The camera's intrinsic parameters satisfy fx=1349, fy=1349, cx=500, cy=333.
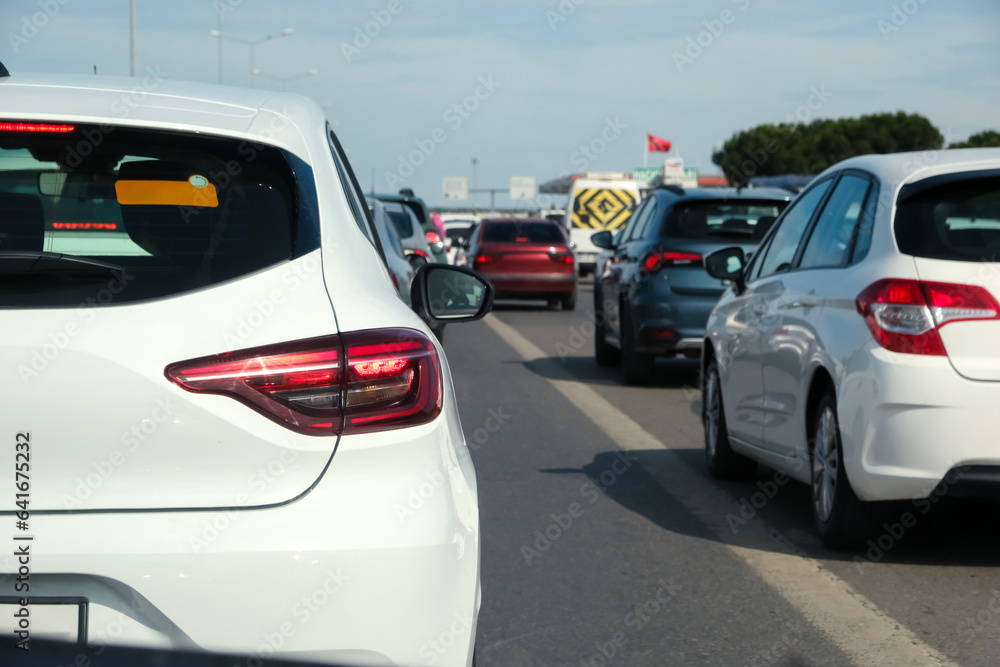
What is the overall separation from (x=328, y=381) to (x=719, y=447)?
16.8 ft

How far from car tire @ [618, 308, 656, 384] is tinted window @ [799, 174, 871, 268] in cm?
543

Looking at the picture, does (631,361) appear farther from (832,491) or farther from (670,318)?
(832,491)

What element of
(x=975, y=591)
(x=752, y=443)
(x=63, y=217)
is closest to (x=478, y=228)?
(x=752, y=443)

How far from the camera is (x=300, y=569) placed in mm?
2461

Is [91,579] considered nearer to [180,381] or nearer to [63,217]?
[180,381]

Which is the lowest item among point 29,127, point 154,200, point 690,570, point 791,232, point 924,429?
point 690,570

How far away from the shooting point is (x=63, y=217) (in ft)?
9.68

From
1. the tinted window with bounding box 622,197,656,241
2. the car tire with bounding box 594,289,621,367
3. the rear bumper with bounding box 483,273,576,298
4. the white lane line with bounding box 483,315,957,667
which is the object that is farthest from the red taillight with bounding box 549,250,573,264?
Answer: the white lane line with bounding box 483,315,957,667

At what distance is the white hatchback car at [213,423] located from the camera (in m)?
2.40

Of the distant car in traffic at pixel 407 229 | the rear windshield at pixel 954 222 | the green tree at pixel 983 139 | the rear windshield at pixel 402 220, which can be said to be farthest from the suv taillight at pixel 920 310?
the green tree at pixel 983 139

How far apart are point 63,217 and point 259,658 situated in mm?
1108

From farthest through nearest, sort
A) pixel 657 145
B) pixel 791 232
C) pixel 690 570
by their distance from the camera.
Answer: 1. pixel 657 145
2. pixel 791 232
3. pixel 690 570

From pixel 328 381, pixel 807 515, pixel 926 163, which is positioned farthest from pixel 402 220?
pixel 328 381

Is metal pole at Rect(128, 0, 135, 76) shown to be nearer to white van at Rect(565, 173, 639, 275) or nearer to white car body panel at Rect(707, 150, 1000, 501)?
white van at Rect(565, 173, 639, 275)
